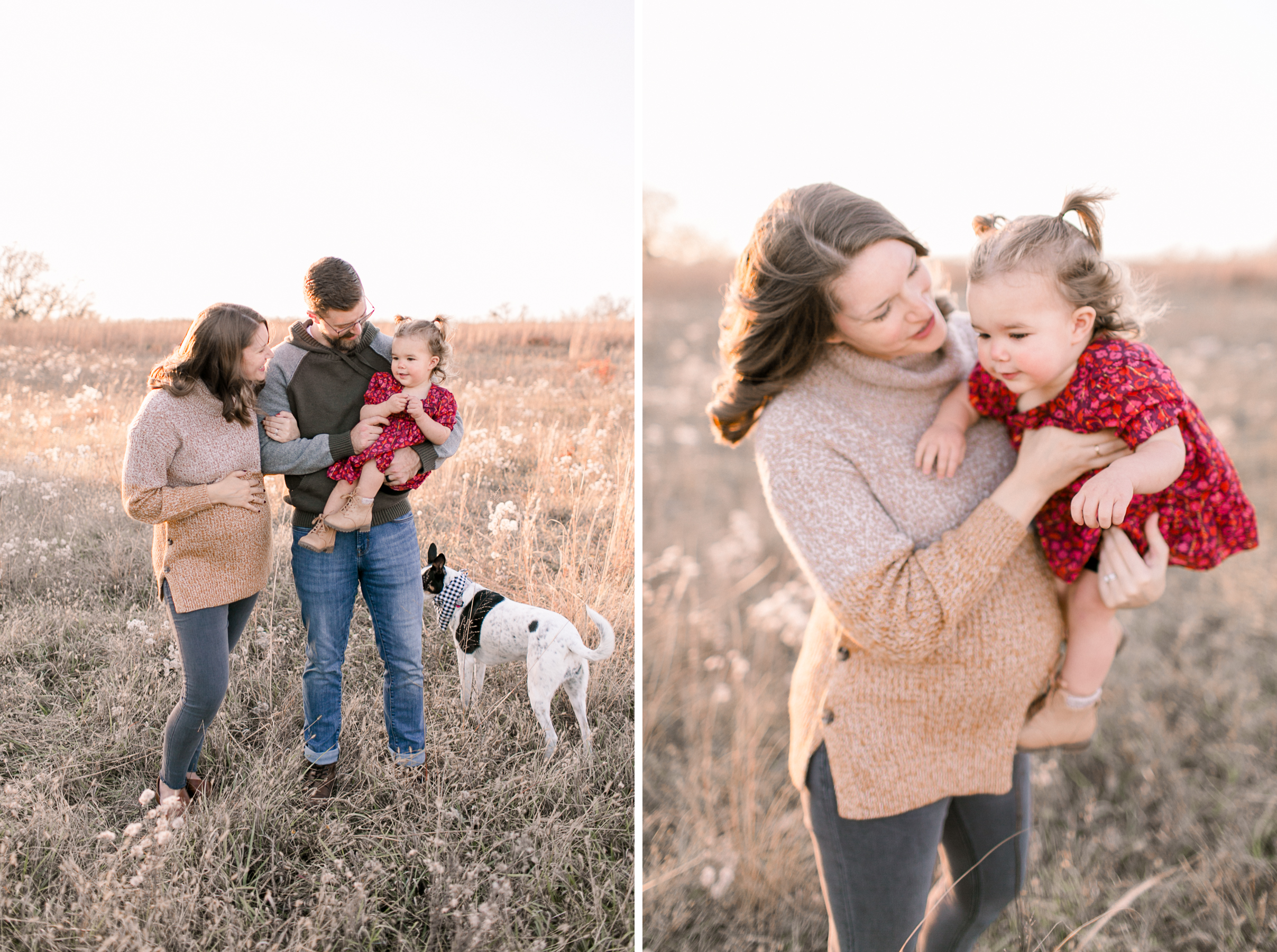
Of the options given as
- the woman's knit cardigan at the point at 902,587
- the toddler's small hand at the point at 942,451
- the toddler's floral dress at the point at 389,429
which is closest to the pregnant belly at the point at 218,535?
the toddler's floral dress at the point at 389,429

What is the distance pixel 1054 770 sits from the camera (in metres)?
3.47

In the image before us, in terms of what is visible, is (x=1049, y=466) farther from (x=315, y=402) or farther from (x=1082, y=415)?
(x=315, y=402)

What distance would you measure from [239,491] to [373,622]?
0.70m

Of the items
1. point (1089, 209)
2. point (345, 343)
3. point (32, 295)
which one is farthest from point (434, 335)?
point (1089, 209)

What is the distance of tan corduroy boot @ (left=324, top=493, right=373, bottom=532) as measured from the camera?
96.7 inches

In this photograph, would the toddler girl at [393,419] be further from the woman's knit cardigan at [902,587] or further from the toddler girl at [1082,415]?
the toddler girl at [1082,415]

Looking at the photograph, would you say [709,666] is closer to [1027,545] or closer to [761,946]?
[761,946]

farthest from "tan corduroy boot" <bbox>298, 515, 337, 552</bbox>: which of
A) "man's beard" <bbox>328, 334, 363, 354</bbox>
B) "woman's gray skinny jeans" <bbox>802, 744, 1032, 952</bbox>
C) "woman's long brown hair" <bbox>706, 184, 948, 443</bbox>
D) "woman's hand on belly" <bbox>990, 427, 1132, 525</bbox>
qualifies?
"woman's hand on belly" <bbox>990, 427, 1132, 525</bbox>

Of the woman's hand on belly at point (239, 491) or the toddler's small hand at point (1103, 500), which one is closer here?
the toddler's small hand at point (1103, 500)

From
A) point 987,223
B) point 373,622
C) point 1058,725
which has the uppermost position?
point 987,223

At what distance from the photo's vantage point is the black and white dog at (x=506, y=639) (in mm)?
2863

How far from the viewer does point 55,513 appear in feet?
8.95

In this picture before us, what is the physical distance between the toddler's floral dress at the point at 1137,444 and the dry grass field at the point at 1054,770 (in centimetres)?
114

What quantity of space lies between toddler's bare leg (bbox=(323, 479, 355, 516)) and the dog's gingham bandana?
1.81 feet
